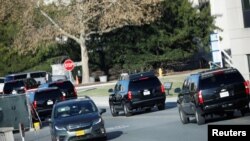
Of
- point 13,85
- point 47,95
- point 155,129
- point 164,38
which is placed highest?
point 164,38

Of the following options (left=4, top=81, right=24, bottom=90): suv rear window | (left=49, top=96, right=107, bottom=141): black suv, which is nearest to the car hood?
(left=49, top=96, right=107, bottom=141): black suv

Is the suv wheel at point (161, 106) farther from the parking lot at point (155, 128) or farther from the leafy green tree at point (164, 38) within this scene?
the leafy green tree at point (164, 38)

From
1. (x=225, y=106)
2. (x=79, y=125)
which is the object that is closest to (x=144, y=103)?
(x=225, y=106)

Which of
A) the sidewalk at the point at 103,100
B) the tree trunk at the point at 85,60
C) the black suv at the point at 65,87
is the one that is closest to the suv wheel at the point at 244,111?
the sidewalk at the point at 103,100

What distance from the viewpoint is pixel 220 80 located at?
820 inches

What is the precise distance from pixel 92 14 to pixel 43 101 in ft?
96.7

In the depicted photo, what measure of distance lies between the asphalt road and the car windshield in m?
1.26

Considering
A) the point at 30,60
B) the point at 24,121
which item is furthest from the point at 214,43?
the point at 30,60

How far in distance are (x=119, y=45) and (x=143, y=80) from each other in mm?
40624

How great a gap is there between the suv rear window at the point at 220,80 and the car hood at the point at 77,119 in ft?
11.8

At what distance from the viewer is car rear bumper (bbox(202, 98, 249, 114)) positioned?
68.1 ft

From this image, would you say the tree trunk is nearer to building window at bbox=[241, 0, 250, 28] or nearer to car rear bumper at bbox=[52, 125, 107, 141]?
building window at bbox=[241, 0, 250, 28]

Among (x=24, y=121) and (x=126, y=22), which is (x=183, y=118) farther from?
(x=126, y=22)

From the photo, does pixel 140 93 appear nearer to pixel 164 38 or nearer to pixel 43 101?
pixel 43 101
